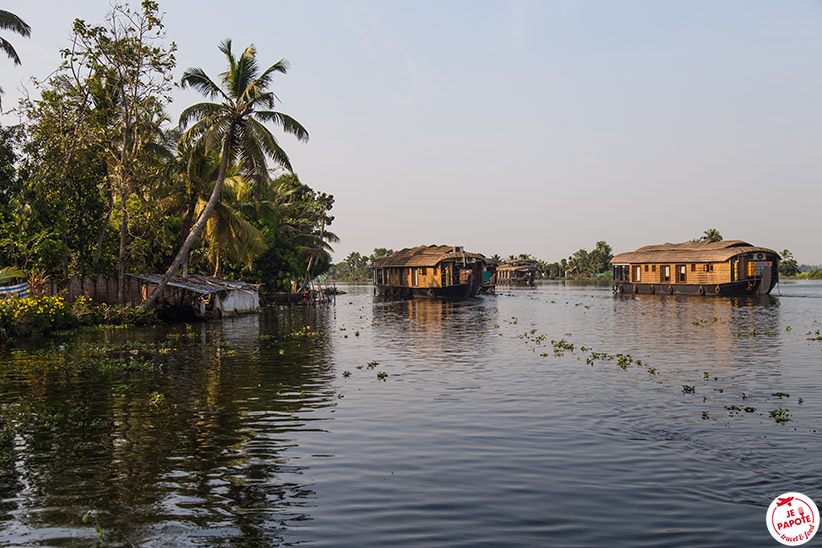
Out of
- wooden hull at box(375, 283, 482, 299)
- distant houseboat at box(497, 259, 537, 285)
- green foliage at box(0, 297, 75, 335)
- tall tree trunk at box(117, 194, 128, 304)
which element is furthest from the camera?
distant houseboat at box(497, 259, 537, 285)

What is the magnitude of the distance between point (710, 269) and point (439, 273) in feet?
85.7

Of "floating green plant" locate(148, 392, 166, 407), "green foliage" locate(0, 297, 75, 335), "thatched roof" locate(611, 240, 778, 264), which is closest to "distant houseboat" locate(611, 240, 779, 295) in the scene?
"thatched roof" locate(611, 240, 778, 264)

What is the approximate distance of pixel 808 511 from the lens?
7098mm

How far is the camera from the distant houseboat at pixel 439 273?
6600 centimetres

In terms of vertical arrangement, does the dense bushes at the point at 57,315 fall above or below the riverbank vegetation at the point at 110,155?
below

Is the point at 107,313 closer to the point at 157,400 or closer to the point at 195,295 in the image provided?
the point at 195,295

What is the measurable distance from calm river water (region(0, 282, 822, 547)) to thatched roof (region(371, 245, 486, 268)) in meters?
43.6

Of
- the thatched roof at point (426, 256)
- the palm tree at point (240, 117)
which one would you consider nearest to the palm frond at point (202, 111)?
the palm tree at point (240, 117)

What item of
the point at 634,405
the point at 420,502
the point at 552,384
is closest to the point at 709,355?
the point at 552,384

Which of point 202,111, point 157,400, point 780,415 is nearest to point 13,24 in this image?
point 202,111

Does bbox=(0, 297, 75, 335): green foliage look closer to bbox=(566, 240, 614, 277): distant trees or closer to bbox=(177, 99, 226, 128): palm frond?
bbox=(177, 99, 226, 128): palm frond

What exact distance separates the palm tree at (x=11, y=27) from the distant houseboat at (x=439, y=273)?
41.5 meters

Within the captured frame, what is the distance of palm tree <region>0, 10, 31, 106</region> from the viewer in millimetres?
29844

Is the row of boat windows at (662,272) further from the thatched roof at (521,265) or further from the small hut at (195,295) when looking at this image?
the thatched roof at (521,265)
